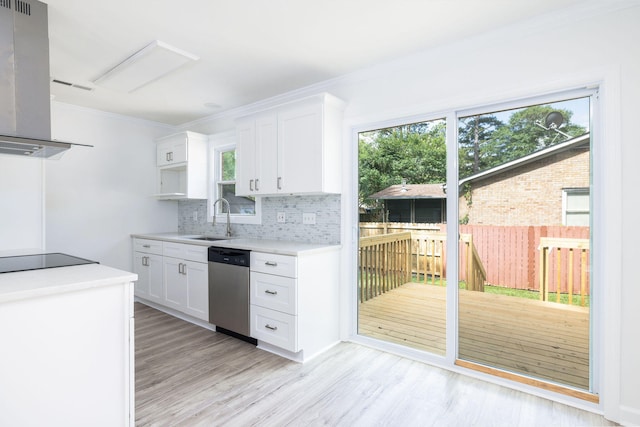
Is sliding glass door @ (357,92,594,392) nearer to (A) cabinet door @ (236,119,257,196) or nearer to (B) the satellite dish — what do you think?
(B) the satellite dish

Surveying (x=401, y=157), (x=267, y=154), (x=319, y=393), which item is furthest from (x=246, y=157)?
(x=319, y=393)

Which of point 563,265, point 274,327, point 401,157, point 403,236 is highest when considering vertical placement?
point 401,157

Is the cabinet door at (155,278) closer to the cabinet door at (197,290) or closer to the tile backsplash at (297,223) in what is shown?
the cabinet door at (197,290)

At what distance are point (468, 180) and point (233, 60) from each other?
2110mm

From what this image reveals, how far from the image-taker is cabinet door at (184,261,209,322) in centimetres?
329

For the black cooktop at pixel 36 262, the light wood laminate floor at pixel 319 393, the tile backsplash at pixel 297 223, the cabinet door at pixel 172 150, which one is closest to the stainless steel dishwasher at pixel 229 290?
the light wood laminate floor at pixel 319 393

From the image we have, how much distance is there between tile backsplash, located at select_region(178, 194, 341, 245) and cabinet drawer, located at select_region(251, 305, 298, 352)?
0.83 m

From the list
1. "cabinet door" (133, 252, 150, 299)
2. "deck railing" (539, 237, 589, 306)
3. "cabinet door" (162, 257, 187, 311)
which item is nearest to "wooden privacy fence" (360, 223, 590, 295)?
"deck railing" (539, 237, 589, 306)

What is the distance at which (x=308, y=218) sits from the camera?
130 inches

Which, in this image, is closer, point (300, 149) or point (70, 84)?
point (300, 149)

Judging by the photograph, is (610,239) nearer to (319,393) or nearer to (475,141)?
(475,141)

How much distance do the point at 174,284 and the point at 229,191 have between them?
4.17ft

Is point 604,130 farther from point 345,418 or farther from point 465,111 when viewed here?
point 345,418

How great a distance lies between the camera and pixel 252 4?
2.00 metres
